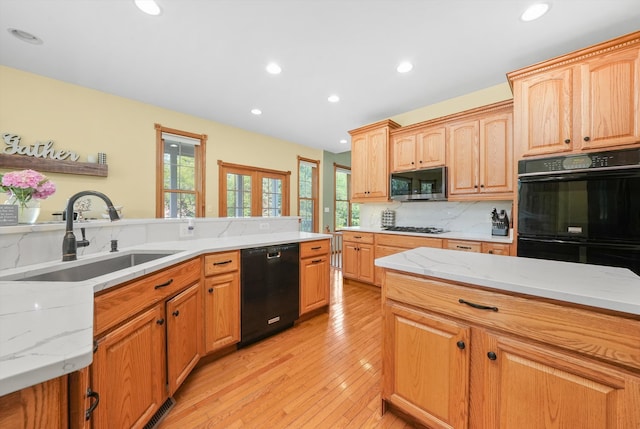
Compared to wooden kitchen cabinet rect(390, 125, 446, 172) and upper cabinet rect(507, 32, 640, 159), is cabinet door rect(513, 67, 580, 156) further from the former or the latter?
wooden kitchen cabinet rect(390, 125, 446, 172)

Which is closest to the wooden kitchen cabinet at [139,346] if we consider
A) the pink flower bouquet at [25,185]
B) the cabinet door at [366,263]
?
the pink flower bouquet at [25,185]

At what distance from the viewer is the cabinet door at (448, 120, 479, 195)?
9.45 ft

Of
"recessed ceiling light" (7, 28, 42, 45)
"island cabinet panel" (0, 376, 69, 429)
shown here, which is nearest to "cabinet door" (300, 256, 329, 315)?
"island cabinet panel" (0, 376, 69, 429)

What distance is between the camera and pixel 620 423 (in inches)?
30.3

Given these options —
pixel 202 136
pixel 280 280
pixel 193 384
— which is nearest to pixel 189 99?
pixel 202 136

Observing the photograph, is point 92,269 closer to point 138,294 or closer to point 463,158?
point 138,294

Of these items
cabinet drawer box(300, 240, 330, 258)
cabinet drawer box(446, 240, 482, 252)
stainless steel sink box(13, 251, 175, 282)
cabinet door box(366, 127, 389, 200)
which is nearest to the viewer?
stainless steel sink box(13, 251, 175, 282)

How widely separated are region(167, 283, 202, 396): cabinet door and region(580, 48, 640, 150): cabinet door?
3.31 m

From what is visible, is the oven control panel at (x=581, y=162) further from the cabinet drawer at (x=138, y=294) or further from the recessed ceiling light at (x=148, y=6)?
the recessed ceiling light at (x=148, y=6)

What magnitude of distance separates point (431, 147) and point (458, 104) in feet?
2.26

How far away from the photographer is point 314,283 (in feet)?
8.46

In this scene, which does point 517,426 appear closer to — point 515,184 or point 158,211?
point 515,184

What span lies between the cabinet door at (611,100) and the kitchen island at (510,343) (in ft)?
4.82

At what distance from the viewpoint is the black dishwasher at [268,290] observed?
2.05 metres
